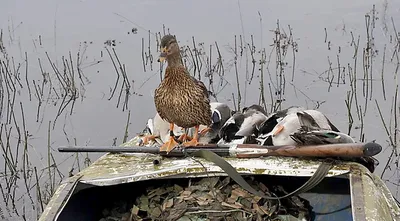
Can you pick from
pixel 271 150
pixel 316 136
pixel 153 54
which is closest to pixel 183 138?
pixel 271 150

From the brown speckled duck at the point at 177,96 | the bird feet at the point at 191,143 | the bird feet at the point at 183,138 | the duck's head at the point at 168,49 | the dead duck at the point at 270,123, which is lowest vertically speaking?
the bird feet at the point at 183,138

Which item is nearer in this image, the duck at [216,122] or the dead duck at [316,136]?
the dead duck at [316,136]

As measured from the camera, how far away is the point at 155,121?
349 cm

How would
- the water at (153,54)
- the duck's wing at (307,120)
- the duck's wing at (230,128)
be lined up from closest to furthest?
the duck's wing at (307,120) < the duck's wing at (230,128) < the water at (153,54)

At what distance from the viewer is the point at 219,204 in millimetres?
2822

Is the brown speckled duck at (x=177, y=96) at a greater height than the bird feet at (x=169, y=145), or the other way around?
the brown speckled duck at (x=177, y=96)

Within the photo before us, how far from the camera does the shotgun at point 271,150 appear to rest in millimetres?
2568

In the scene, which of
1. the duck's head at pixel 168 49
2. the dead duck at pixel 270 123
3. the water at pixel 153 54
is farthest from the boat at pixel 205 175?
the water at pixel 153 54

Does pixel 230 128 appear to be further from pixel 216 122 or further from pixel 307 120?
pixel 307 120

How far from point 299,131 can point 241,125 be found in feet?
1.61

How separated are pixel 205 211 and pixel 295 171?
0.45 m

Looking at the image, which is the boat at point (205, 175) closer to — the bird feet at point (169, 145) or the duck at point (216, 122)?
the bird feet at point (169, 145)

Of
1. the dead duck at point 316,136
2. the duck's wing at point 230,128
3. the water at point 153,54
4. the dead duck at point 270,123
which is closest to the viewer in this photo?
the dead duck at point 316,136

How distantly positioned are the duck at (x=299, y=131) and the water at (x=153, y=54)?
1857 mm
